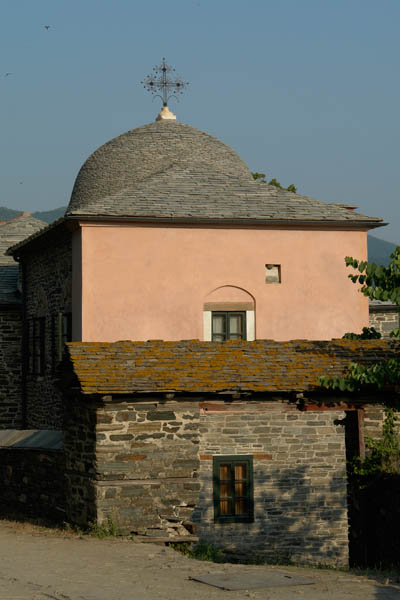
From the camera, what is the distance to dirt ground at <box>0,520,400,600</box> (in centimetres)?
1048

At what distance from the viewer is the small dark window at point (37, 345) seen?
26.4 m

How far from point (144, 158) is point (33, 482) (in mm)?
12920

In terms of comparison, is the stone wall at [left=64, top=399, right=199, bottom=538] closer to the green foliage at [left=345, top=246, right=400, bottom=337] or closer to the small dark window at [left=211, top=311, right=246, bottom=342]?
the green foliage at [left=345, top=246, right=400, bottom=337]

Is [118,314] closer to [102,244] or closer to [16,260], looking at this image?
[102,244]

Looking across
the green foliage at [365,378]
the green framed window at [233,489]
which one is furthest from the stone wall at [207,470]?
the green foliage at [365,378]

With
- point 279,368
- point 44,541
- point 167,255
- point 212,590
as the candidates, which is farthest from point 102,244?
point 212,590

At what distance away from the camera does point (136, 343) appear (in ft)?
52.1

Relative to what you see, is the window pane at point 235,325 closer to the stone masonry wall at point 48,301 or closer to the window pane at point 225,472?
the stone masonry wall at point 48,301

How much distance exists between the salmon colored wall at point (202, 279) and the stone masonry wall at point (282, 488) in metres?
5.91

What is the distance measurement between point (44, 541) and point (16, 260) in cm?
1570

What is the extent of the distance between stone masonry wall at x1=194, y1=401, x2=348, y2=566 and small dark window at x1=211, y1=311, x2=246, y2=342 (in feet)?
19.6

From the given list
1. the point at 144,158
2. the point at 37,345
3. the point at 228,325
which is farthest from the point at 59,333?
the point at 144,158

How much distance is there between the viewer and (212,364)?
15586 millimetres

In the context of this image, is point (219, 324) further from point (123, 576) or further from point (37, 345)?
point (123, 576)
